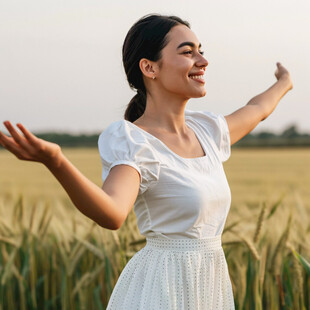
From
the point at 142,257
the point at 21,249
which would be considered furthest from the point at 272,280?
the point at 21,249

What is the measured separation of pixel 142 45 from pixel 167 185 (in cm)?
38

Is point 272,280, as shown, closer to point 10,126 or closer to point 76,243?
point 76,243

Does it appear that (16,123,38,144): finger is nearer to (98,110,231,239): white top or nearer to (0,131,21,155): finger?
(0,131,21,155): finger

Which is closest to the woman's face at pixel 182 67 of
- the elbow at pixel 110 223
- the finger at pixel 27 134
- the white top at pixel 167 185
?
the white top at pixel 167 185

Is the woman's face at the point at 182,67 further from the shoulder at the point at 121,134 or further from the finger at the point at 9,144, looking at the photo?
the finger at the point at 9,144

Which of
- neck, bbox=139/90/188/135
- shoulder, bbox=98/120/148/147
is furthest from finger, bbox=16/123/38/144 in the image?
neck, bbox=139/90/188/135

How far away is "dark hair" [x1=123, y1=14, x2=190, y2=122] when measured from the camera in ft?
4.68

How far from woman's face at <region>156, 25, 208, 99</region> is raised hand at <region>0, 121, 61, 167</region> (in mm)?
481

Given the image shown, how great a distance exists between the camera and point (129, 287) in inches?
53.8

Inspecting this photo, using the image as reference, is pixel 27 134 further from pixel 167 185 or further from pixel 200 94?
pixel 200 94

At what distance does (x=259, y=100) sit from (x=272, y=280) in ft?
2.03

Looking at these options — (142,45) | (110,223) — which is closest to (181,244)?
(110,223)

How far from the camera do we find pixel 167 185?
1.30 meters

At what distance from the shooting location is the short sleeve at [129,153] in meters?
1.25
